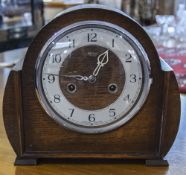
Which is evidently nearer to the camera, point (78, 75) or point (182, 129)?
point (78, 75)

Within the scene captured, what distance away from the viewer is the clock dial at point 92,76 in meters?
0.61

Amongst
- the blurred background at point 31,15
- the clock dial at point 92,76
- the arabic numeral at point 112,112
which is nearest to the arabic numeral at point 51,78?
the clock dial at point 92,76

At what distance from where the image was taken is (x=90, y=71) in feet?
2.03

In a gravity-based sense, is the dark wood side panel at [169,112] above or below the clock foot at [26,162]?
above

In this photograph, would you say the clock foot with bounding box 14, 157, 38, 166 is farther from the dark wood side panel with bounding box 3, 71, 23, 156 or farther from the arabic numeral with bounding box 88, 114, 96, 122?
the arabic numeral with bounding box 88, 114, 96, 122

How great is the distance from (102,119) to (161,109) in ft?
0.32

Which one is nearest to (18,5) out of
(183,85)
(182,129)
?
(183,85)

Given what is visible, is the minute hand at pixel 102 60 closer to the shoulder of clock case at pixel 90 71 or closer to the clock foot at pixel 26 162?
the shoulder of clock case at pixel 90 71

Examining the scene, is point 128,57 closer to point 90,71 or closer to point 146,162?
point 90,71

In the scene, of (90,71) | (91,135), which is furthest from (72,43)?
(91,135)

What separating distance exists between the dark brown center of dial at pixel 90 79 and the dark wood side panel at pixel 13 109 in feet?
0.23

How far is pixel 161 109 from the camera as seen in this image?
634 mm

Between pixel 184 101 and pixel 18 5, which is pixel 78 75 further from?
pixel 18 5

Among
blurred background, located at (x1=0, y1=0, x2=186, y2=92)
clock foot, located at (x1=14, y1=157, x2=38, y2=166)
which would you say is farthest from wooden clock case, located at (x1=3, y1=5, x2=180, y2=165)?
blurred background, located at (x1=0, y1=0, x2=186, y2=92)
